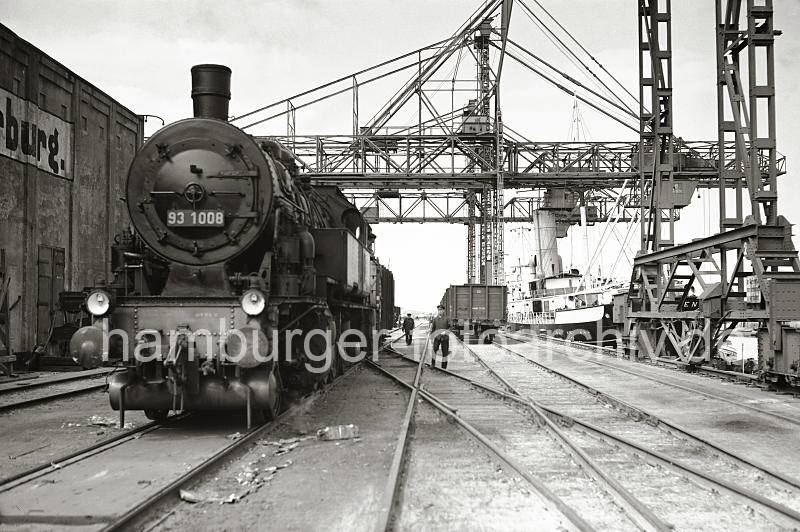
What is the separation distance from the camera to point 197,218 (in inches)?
311

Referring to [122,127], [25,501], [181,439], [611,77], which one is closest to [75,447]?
[181,439]

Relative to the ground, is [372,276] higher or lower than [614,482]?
higher

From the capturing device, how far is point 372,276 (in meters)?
16.2

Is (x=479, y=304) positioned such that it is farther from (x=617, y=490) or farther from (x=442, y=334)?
(x=617, y=490)

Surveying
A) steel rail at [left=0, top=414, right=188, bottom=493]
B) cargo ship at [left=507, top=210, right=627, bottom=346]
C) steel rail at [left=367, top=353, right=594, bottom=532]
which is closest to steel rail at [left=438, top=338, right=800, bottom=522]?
steel rail at [left=367, top=353, right=594, bottom=532]

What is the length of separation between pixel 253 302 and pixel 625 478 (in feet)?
13.0

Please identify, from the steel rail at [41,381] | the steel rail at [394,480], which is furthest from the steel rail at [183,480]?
the steel rail at [41,381]

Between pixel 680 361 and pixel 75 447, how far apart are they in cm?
1284

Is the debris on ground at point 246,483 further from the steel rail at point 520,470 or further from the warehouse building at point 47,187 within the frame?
the warehouse building at point 47,187

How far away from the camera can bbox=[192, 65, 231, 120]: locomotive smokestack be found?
8.68 m

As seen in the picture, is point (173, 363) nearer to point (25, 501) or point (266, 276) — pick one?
point (266, 276)

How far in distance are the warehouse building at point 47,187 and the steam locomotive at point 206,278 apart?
27.1ft

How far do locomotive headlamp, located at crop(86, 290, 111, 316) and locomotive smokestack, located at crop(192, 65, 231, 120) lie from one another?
2585 millimetres

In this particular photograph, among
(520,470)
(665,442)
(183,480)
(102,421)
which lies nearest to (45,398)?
(102,421)
